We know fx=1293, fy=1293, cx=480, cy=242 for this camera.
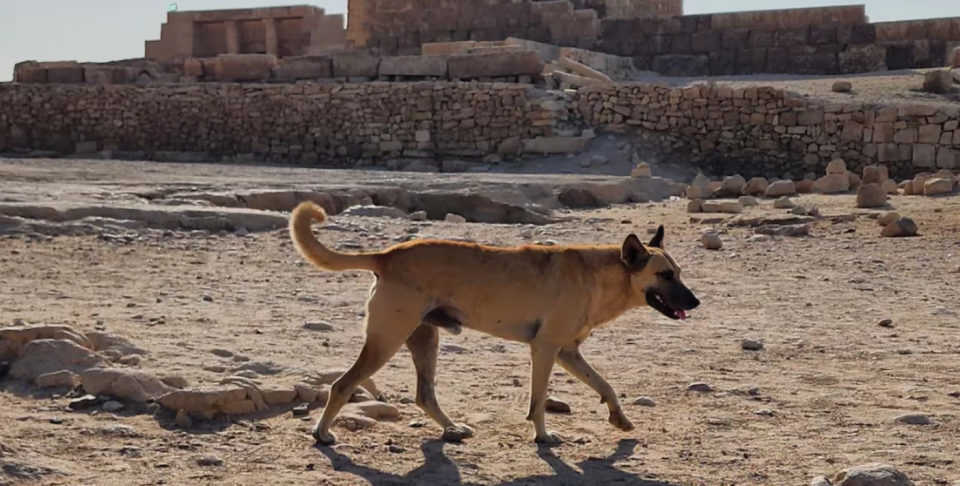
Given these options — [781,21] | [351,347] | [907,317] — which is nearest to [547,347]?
[351,347]

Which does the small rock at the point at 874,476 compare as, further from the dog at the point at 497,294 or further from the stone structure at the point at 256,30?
the stone structure at the point at 256,30

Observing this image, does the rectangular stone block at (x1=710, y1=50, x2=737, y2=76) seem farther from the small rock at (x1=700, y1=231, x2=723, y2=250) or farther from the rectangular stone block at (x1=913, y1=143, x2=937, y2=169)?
the small rock at (x1=700, y1=231, x2=723, y2=250)

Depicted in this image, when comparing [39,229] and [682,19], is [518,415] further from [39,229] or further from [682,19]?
[682,19]

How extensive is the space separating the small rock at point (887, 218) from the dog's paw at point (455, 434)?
800cm

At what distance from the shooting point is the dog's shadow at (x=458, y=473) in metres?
4.77

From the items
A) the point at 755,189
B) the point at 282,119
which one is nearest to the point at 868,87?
the point at 755,189

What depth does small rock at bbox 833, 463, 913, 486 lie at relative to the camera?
4.36 meters

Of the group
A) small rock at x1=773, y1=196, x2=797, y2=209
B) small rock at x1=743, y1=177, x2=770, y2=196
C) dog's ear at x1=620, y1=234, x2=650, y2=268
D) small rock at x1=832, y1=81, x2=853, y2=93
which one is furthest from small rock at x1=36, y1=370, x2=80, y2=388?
small rock at x1=832, y1=81, x2=853, y2=93

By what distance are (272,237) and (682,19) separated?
1819cm

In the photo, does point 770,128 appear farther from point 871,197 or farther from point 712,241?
point 712,241

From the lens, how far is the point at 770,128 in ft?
67.1

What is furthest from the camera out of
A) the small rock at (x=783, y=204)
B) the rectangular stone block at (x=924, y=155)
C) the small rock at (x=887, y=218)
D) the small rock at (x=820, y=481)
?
the rectangular stone block at (x=924, y=155)

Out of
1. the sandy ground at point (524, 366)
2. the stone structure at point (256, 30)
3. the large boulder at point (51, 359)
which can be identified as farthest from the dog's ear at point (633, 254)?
the stone structure at point (256, 30)

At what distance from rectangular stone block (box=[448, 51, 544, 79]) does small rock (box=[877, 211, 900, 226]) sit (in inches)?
415
